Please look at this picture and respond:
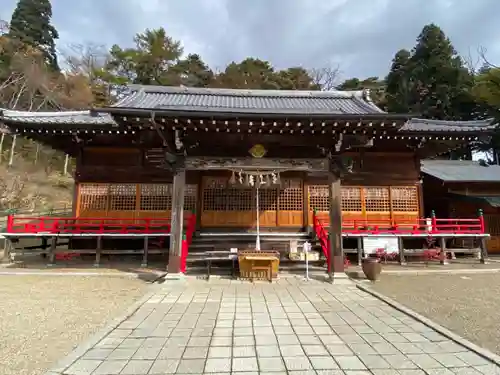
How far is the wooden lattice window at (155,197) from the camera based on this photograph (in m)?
11.8

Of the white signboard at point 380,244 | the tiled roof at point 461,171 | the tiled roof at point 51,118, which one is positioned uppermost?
the tiled roof at point 51,118

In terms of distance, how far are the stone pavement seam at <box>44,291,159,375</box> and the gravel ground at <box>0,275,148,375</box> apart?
16cm

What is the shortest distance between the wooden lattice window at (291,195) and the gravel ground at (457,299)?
4.30m

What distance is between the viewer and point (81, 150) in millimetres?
11695

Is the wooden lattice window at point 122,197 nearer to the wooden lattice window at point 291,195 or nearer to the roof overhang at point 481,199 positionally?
the wooden lattice window at point 291,195

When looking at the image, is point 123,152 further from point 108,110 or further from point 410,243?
point 410,243

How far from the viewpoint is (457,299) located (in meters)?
6.76

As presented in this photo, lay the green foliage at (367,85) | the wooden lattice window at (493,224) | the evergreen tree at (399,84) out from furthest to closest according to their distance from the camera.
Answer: the green foliage at (367,85)
the evergreen tree at (399,84)
the wooden lattice window at (493,224)

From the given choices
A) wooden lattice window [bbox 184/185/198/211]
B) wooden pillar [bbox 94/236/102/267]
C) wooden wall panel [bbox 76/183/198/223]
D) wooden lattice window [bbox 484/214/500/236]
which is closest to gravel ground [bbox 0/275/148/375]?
wooden pillar [bbox 94/236/102/267]

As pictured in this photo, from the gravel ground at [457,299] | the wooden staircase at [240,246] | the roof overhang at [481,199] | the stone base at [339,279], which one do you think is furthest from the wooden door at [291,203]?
the roof overhang at [481,199]

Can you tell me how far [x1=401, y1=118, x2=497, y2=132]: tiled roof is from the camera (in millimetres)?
10602

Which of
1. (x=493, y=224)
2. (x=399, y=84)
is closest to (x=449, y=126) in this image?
(x=493, y=224)

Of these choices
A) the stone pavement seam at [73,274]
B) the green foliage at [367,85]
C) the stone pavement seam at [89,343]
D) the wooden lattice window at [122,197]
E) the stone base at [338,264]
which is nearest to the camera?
the stone pavement seam at [89,343]

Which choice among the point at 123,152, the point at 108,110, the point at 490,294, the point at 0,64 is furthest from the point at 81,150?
the point at 0,64
